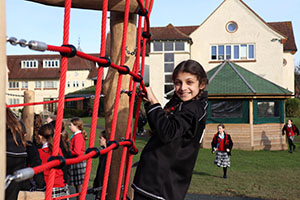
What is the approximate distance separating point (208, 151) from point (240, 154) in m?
1.27

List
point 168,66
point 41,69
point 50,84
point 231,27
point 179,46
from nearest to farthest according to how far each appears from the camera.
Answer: point 231,27 < point 179,46 < point 168,66 < point 50,84 < point 41,69

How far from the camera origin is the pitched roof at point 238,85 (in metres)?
14.2

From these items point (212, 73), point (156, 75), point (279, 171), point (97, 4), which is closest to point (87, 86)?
point (156, 75)

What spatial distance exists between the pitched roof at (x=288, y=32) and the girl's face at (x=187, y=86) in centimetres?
3108

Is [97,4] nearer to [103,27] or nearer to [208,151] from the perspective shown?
[103,27]

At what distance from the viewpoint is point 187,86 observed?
7.66ft

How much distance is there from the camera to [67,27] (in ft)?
4.96

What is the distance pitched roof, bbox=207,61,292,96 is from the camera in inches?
559

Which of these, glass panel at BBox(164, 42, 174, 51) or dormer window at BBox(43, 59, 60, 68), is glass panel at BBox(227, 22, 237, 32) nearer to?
glass panel at BBox(164, 42, 174, 51)

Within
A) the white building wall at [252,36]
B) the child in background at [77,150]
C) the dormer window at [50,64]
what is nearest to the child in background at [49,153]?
the child in background at [77,150]

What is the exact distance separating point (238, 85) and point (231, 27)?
1316cm

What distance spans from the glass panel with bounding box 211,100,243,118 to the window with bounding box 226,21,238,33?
13.5m

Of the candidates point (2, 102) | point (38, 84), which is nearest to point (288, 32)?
point (38, 84)

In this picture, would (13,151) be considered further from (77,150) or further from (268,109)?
(268,109)
